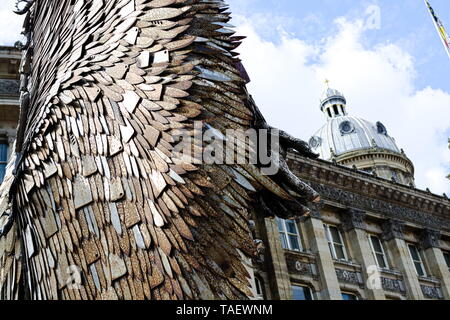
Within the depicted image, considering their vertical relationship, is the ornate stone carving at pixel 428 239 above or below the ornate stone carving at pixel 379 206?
below

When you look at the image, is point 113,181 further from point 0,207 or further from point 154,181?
point 0,207

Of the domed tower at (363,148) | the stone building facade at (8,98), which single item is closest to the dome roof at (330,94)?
the domed tower at (363,148)

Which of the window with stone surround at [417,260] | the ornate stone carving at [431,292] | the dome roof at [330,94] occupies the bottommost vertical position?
the ornate stone carving at [431,292]

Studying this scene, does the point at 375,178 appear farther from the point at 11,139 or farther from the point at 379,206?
the point at 11,139

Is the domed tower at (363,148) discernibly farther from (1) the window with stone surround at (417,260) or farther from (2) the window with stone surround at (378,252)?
(2) the window with stone surround at (378,252)

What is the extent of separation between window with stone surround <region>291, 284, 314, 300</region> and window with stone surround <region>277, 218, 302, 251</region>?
1.34 m

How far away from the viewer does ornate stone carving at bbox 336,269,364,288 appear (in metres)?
22.9

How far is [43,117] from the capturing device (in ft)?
20.9

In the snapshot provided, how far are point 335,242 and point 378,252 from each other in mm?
2224

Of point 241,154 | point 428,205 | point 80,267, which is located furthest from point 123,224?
point 428,205

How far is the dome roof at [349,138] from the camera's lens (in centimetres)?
5038

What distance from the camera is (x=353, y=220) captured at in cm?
2495

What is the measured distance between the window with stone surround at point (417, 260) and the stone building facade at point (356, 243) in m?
0.04
